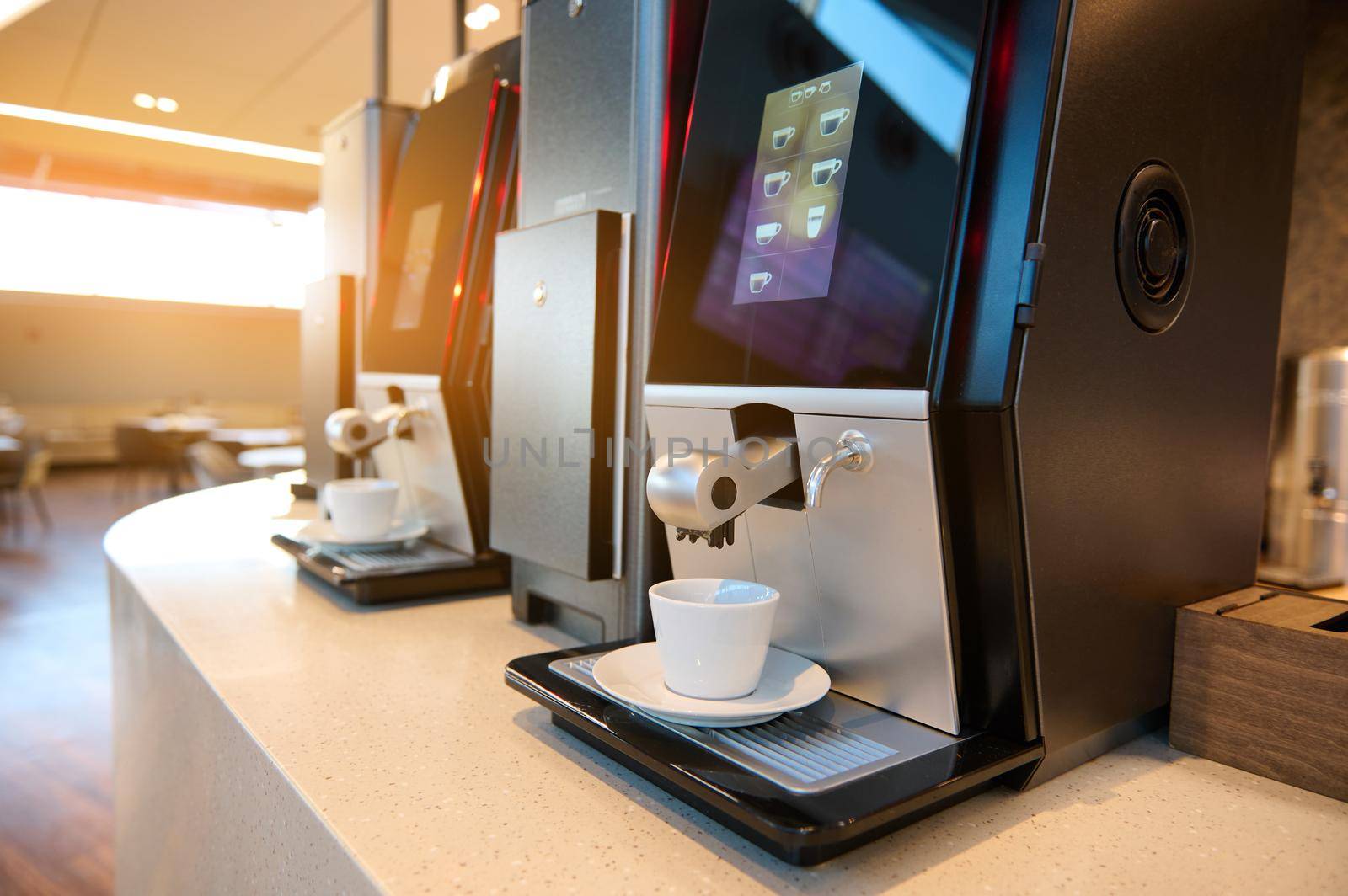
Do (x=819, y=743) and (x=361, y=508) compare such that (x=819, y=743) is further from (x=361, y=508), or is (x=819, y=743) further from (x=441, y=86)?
(x=441, y=86)

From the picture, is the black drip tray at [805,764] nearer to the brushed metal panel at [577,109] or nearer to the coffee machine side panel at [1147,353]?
the coffee machine side panel at [1147,353]

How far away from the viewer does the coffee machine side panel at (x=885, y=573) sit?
1.58 ft

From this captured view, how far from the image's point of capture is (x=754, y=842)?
1.40 ft

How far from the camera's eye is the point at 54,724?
2232mm

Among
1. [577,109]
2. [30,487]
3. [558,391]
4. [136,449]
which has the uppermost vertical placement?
[577,109]

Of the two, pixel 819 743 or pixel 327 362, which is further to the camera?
pixel 327 362

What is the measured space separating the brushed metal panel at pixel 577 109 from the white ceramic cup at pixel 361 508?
369 mm

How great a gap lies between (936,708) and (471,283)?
29.6 inches

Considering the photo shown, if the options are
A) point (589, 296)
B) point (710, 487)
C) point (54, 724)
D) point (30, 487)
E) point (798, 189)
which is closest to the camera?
point (710, 487)

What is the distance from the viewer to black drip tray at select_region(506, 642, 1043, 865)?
40 centimetres

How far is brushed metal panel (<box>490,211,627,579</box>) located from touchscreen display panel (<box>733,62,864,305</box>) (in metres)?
0.17

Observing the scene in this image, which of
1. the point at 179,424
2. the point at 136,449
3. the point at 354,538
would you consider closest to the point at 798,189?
the point at 354,538

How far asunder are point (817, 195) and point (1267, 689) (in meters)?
0.40

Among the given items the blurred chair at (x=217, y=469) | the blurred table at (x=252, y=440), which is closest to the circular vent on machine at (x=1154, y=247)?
the blurred chair at (x=217, y=469)
